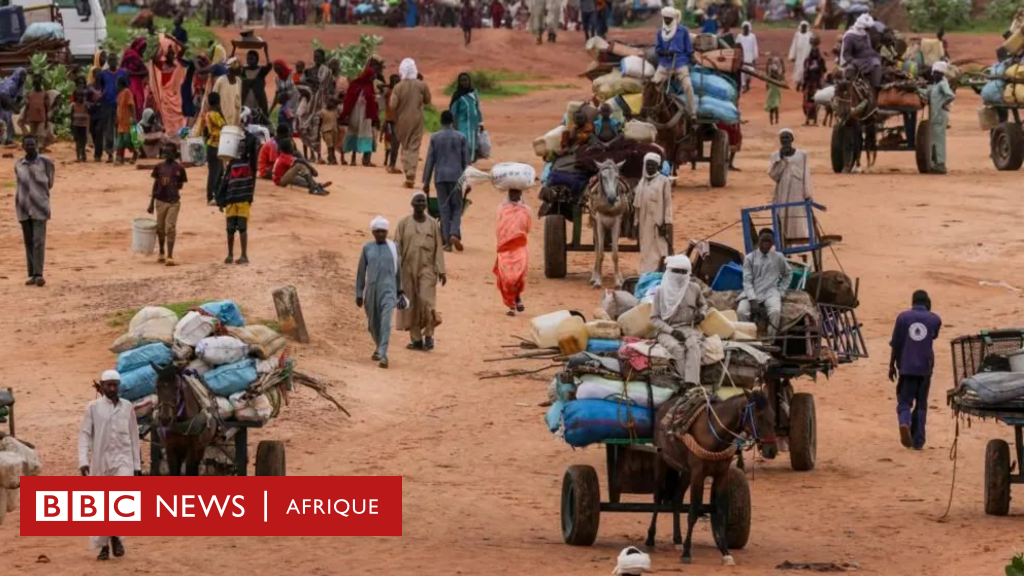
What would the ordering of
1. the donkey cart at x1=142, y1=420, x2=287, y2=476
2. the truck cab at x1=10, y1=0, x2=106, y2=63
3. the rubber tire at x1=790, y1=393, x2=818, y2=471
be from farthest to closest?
the truck cab at x1=10, y1=0, x2=106, y2=63, the rubber tire at x1=790, y1=393, x2=818, y2=471, the donkey cart at x1=142, y1=420, x2=287, y2=476

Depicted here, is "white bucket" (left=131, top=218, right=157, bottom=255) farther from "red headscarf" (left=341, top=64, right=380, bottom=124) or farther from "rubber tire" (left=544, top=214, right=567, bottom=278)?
"red headscarf" (left=341, top=64, right=380, bottom=124)

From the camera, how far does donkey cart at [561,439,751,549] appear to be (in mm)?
15070

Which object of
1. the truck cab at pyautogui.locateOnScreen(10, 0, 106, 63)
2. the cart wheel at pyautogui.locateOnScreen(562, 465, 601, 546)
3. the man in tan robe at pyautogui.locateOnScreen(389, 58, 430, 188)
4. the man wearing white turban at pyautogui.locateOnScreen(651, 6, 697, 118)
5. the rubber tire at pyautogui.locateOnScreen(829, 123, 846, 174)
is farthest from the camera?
the truck cab at pyautogui.locateOnScreen(10, 0, 106, 63)

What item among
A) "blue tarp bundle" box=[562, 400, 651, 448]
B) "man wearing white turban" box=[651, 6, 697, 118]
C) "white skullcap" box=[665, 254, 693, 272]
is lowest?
"blue tarp bundle" box=[562, 400, 651, 448]

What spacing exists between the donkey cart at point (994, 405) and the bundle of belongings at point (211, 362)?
4795mm

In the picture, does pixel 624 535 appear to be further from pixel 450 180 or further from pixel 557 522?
pixel 450 180

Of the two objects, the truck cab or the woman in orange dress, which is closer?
the woman in orange dress

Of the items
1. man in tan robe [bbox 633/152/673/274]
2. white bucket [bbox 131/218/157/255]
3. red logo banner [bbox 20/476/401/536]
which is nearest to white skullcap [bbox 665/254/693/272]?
red logo banner [bbox 20/476/401/536]

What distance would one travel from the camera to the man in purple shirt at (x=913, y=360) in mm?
19219

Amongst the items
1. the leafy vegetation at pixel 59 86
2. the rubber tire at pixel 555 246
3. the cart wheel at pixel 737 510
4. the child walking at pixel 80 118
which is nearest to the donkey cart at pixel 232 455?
the cart wheel at pixel 737 510

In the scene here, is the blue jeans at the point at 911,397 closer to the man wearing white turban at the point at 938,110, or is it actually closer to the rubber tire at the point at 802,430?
the rubber tire at the point at 802,430

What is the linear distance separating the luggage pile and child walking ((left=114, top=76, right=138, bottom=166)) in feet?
61.7

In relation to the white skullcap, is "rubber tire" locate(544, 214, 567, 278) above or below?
below

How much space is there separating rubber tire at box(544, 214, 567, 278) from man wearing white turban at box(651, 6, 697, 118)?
5.17 meters
